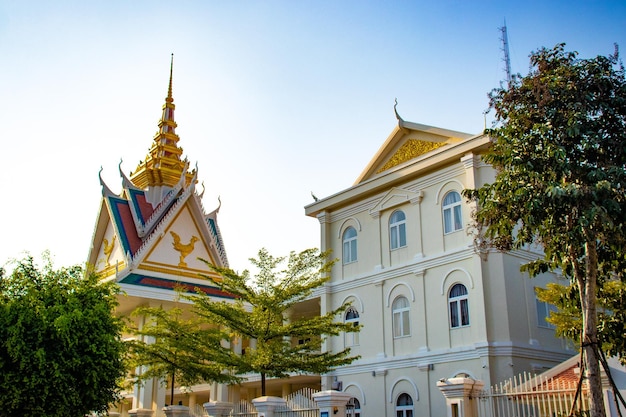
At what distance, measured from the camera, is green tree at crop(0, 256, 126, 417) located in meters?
14.5

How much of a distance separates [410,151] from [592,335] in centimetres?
1308

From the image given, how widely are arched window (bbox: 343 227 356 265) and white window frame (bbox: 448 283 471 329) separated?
459 cm

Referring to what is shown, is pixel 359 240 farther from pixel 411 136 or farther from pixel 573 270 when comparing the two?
pixel 573 270

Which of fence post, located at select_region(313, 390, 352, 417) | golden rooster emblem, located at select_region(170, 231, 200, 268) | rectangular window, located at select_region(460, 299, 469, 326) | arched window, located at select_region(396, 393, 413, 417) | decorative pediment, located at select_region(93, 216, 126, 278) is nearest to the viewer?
fence post, located at select_region(313, 390, 352, 417)

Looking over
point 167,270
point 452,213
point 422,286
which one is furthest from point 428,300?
point 167,270

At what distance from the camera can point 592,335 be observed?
1031 cm

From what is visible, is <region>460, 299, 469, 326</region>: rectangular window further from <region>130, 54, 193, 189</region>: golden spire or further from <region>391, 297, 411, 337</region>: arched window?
<region>130, 54, 193, 189</region>: golden spire

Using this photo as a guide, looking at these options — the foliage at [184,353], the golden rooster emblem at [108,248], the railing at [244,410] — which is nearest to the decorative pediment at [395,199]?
the foliage at [184,353]

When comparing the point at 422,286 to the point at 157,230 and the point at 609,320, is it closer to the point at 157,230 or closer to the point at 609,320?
the point at 609,320

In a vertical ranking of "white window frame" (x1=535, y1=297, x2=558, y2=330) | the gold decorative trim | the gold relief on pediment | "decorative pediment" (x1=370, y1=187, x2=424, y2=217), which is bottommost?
"white window frame" (x1=535, y1=297, x2=558, y2=330)

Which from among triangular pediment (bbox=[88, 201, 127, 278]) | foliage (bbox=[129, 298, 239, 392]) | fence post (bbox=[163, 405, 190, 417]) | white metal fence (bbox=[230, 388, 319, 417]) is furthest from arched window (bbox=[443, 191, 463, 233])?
triangular pediment (bbox=[88, 201, 127, 278])

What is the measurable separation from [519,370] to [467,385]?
713 cm

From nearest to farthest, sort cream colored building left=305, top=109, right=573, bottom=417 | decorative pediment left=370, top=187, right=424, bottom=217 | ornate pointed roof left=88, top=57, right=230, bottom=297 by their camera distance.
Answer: cream colored building left=305, top=109, right=573, bottom=417
decorative pediment left=370, top=187, right=424, bottom=217
ornate pointed roof left=88, top=57, right=230, bottom=297

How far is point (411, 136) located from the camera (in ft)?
75.2
